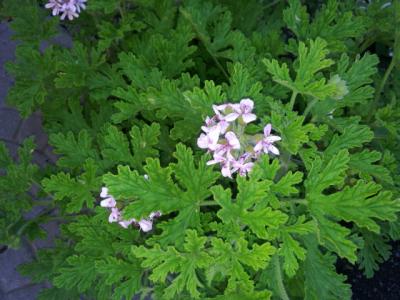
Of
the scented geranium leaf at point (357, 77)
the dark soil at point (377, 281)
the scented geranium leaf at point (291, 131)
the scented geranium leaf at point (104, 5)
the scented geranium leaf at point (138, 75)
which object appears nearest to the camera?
the scented geranium leaf at point (291, 131)

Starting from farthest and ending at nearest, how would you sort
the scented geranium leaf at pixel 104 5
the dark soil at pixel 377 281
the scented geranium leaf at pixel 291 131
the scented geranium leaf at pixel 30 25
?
1. the dark soil at pixel 377 281
2. the scented geranium leaf at pixel 30 25
3. the scented geranium leaf at pixel 104 5
4. the scented geranium leaf at pixel 291 131

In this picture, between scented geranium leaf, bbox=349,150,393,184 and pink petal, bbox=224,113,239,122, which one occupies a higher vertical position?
pink petal, bbox=224,113,239,122

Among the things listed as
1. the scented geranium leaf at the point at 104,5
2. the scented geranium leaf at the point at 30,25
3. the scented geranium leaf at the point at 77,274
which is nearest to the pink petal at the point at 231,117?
the scented geranium leaf at the point at 77,274

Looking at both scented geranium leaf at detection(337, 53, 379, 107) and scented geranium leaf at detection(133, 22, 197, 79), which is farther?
scented geranium leaf at detection(133, 22, 197, 79)

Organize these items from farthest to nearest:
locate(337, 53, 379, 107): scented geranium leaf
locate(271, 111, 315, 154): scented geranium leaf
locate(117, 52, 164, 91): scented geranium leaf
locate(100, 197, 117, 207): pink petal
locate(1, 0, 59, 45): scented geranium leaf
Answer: locate(1, 0, 59, 45): scented geranium leaf, locate(117, 52, 164, 91): scented geranium leaf, locate(337, 53, 379, 107): scented geranium leaf, locate(100, 197, 117, 207): pink petal, locate(271, 111, 315, 154): scented geranium leaf

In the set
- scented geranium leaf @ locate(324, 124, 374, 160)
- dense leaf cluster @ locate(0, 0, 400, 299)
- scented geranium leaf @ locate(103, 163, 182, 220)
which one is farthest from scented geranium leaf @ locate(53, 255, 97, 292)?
scented geranium leaf @ locate(324, 124, 374, 160)

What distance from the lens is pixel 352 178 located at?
212cm

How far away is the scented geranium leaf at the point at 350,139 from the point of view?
181 cm

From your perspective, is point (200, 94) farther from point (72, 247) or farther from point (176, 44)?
point (72, 247)

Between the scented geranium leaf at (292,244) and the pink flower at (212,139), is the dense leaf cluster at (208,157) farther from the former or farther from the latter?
the pink flower at (212,139)

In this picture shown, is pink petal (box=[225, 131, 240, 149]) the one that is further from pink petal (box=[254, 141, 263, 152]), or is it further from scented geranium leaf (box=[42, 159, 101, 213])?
scented geranium leaf (box=[42, 159, 101, 213])

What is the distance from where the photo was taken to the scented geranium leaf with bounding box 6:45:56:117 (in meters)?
2.31

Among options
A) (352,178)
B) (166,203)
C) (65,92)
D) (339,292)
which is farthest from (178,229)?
(65,92)

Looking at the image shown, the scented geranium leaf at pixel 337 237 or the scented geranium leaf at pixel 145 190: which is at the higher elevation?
the scented geranium leaf at pixel 145 190
